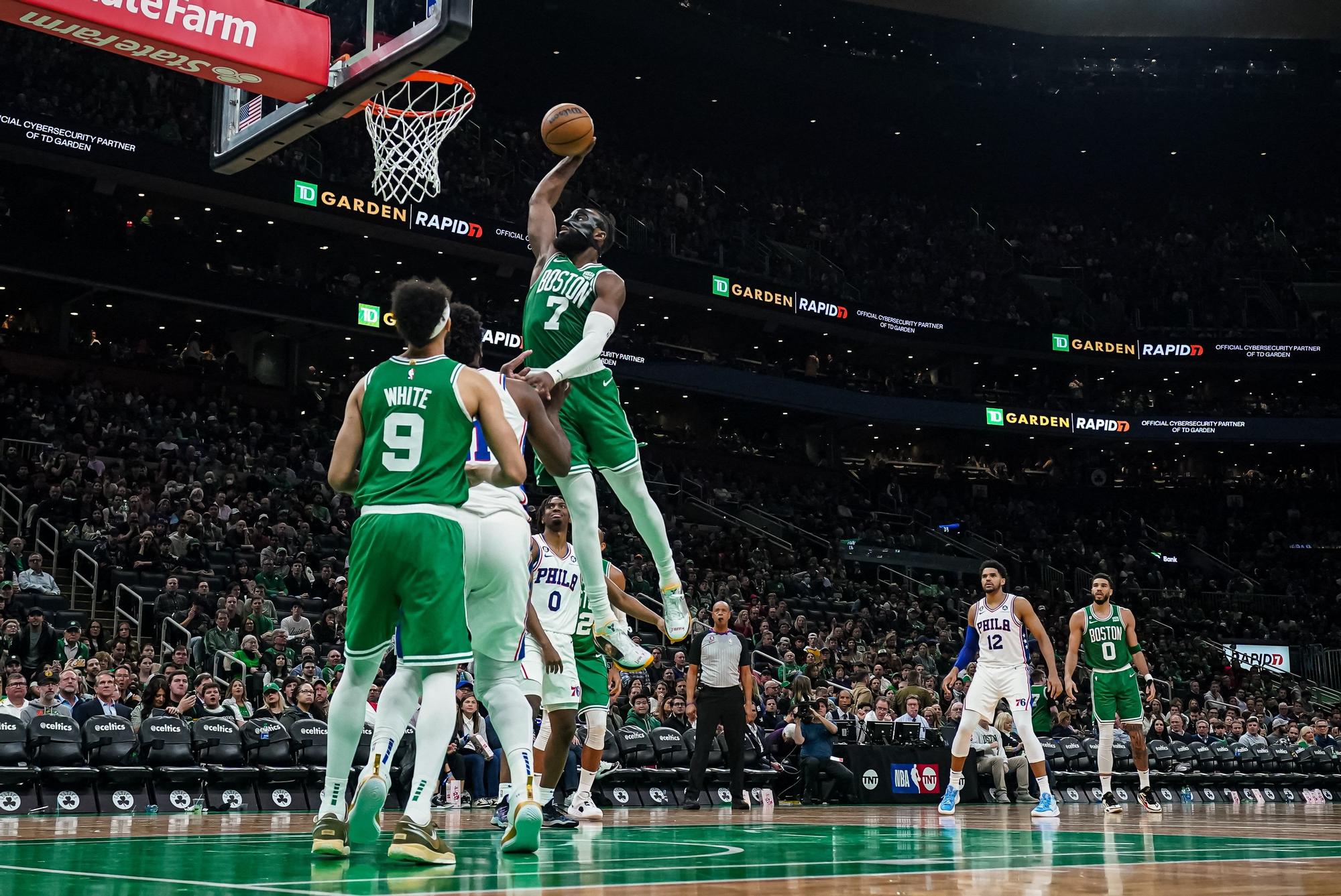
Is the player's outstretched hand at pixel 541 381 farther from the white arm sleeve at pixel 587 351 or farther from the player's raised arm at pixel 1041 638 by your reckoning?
the player's raised arm at pixel 1041 638

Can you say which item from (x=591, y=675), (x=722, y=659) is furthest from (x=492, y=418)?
(x=722, y=659)

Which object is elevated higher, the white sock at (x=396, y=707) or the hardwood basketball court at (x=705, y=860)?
the white sock at (x=396, y=707)

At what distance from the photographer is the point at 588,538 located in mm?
8047

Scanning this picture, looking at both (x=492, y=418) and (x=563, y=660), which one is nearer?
(x=492, y=418)

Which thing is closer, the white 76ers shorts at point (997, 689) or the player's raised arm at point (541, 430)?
the player's raised arm at point (541, 430)

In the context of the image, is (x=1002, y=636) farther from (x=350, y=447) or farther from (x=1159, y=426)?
(x=1159, y=426)

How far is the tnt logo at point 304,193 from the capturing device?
29.8m

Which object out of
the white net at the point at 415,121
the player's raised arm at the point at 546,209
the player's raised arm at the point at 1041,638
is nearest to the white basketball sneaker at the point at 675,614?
the player's raised arm at the point at 546,209

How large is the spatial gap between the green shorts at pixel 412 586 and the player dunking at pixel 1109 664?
34.9ft

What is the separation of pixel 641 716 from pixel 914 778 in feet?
12.7

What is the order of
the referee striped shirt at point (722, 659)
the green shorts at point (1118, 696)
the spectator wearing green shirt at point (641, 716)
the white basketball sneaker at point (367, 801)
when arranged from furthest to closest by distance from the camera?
the spectator wearing green shirt at point (641, 716)
the green shorts at point (1118, 696)
the referee striped shirt at point (722, 659)
the white basketball sneaker at point (367, 801)

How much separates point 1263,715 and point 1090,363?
17.1m

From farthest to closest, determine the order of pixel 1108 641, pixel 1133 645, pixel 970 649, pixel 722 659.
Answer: pixel 1108 641
pixel 1133 645
pixel 722 659
pixel 970 649

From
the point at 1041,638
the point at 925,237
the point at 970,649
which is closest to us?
the point at 1041,638
